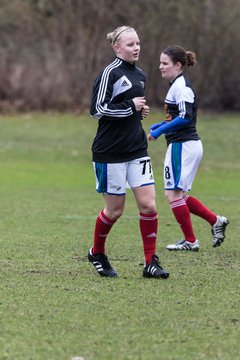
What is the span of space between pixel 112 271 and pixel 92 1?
77.7 ft

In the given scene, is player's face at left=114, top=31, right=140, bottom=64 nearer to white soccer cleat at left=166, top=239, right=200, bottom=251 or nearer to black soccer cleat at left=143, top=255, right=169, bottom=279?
black soccer cleat at left=143, top=255, right=169, bottom=279

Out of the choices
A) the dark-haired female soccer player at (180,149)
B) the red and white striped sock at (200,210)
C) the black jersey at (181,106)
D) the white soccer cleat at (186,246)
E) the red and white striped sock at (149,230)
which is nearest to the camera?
the red and white striped sock at (149,230)

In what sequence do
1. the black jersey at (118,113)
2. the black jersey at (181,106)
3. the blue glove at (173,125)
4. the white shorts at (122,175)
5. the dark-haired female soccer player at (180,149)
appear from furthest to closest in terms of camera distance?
the dark-haired female soccer player at (180,149)
the black jersey at (181,106)
the blue glove at (173,125)
the white shorts at (122,175)
the black jersey at (118,113)

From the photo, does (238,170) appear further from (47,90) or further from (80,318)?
(80,318)

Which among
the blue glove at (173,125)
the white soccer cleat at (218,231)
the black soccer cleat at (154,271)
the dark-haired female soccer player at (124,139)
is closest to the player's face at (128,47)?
the dark-haired female soccer player at (124,139)

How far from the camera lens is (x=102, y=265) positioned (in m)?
7.95

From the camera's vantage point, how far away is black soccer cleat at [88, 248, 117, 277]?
791 cm

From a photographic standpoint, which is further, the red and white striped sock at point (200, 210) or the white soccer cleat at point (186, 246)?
the red and white striped sock at point (200, 210)

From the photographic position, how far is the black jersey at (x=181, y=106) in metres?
9.39

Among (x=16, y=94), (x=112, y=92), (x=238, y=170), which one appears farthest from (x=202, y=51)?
(x=112, y=92)

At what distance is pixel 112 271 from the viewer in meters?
7.93

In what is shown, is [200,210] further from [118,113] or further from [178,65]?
[118,113]

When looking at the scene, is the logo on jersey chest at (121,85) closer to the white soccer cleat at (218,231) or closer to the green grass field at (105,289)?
the green grass field at (105,289)

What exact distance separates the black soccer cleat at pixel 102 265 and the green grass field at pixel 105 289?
7cm
